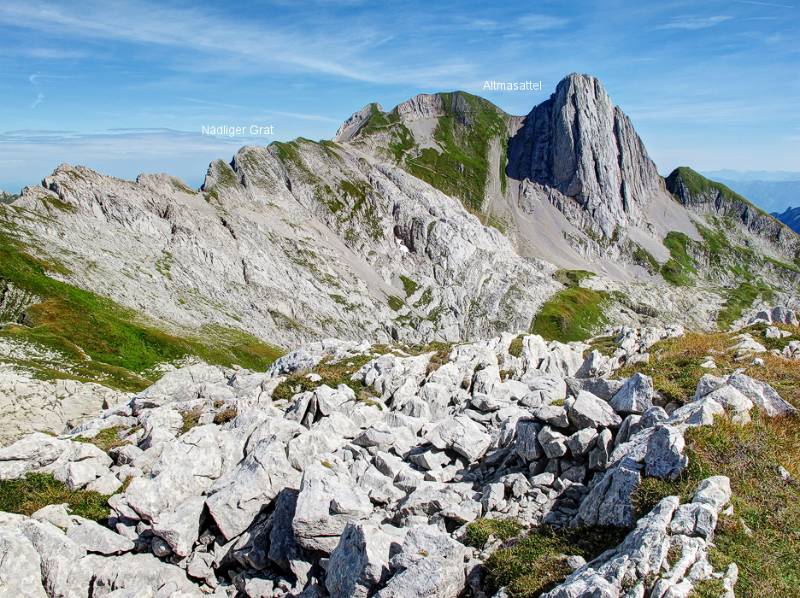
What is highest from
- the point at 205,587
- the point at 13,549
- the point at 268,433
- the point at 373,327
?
the point at 268,433

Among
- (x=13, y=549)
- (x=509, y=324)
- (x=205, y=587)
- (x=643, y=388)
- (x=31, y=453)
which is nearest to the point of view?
(x=13, y=549)

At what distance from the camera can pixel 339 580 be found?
14844 mm

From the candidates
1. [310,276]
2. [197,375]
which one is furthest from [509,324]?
[197,375]

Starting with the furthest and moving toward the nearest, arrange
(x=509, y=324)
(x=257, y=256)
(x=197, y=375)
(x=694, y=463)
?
(x=509, y=324) < (x=257, y=256) < (x=197, y=375) < (x=694, y=463)

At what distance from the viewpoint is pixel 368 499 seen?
18.9 meters

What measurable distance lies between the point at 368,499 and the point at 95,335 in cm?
7118

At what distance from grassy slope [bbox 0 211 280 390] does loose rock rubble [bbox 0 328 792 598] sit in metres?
39.6

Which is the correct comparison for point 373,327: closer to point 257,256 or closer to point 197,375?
point 257,256

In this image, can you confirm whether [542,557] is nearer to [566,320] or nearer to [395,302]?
[395,302]

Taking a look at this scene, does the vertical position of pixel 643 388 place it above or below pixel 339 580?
above

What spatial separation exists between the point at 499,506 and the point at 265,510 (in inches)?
364

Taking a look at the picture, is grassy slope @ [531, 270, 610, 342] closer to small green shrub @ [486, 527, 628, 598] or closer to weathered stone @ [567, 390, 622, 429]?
weathered stone @ [567, 390, 622, 429]

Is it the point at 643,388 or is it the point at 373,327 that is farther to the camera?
the point at 373,327

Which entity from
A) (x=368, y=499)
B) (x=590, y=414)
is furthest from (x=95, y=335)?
(x=590, y=414)
